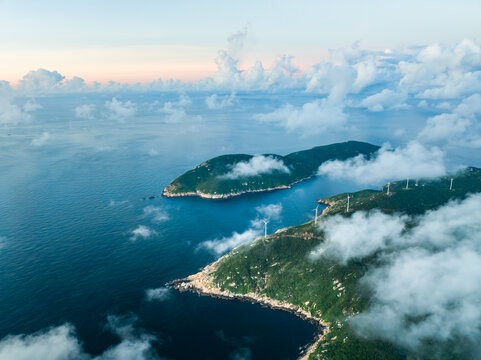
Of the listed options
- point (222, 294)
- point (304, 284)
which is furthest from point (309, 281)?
point (222, 294)

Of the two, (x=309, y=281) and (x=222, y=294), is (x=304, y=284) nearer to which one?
(x=309, y=281)

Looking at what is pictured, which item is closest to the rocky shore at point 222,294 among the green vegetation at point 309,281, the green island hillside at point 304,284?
the green island hillside at point 304,284

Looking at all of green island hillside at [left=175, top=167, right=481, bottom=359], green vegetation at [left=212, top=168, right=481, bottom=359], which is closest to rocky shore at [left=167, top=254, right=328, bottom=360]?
green island hillside at [left=175, top=167, right=481, bottom=359]

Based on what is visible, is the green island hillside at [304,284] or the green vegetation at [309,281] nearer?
the green vegetation at [309,281]

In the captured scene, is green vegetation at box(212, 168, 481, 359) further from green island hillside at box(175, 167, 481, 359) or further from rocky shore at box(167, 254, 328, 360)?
rocky shore at box(167, 254, 328, 360)

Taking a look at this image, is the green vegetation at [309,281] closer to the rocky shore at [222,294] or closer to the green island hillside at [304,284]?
the green island hillside at [304,284]

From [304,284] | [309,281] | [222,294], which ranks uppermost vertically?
[309,281]

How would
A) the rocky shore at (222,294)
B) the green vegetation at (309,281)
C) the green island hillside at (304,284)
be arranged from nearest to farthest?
the green vegetation at (309,281) → the green island hillside at (304,284) → the rocky shore at (222,294)

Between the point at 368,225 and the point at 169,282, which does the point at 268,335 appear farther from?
the point at 368,225

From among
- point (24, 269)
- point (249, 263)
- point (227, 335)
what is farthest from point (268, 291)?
point (24, 269)
